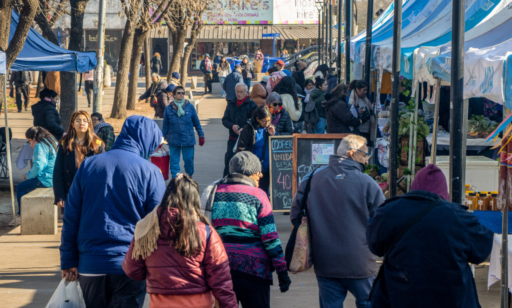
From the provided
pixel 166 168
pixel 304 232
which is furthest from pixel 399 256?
pixel 166 168

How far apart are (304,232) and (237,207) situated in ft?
1.90

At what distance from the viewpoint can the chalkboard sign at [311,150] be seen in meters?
7.81

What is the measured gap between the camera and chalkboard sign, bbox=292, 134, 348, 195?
781 centimetres

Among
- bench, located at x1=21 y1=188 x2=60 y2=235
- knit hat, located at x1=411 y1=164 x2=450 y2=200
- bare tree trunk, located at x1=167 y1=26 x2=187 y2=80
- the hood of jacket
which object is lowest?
bench, located at x1=21 y1=188 x2=60 y2=235

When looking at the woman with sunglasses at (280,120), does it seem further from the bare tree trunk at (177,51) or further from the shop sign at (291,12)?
the shop sign at (291,12)

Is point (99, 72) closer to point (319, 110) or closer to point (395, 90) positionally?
point (319, 110)

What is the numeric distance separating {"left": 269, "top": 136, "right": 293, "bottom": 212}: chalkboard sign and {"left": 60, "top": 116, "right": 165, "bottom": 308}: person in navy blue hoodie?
429cm

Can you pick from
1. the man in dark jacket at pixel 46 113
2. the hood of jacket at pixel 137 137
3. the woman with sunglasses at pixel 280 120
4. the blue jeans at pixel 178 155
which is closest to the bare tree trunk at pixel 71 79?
the man in dark jacket at pixel 46 113

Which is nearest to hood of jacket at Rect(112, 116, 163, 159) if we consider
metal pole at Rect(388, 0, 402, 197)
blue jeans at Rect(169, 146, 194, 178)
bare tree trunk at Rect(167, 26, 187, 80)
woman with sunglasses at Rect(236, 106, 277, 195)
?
woman with sunglasses at Rect(236, 106, 277, 195)

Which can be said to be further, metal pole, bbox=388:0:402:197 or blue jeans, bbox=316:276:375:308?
metal pole, bbox=388:0:402:197

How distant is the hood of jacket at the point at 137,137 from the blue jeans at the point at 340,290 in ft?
4.98

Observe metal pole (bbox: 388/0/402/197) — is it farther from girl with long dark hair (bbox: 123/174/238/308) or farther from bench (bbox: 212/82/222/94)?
bench (bbox: 212/82/222/94)

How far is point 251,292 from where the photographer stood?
151 inches

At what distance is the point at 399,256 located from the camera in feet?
10.1
